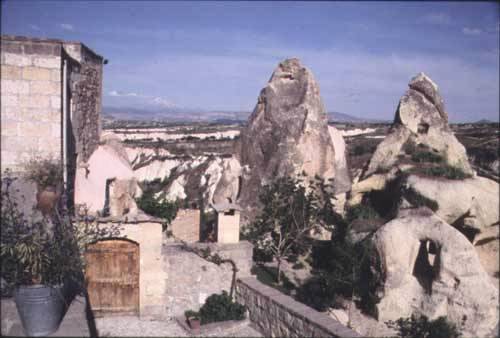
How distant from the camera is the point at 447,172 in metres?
14.8

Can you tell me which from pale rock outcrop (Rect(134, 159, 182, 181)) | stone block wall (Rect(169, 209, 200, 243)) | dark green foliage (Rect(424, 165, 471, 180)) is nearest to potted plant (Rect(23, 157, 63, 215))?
stone block wall (Rect(169, 209, 200, 243))

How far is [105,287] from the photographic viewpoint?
956cm

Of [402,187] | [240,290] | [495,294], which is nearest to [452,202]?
[402,187]

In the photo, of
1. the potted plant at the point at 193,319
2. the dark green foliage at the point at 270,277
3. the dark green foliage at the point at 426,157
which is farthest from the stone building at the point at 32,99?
the dark green foliage at the point at 426,157

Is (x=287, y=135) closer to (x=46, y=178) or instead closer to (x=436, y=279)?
(x=436, y=279)

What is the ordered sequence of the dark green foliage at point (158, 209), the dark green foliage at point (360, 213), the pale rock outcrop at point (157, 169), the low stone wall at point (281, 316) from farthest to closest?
the pale rock outcrop at point (157, 169)
the dark green foliage at point (360, 213)
the dark green foliage at point (158, 209)
the low stone wall at point (281, 316)

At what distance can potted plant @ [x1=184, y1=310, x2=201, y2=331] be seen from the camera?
9031 millimetres

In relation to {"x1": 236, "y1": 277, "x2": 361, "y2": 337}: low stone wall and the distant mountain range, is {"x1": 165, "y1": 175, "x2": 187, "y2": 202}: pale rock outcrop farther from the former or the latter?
{"x1": 236, "y1": 277, "x2": 361, "y2": 337}: low stone wall

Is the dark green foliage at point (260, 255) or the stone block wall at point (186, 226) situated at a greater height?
the stone block wall at point (186, 226)

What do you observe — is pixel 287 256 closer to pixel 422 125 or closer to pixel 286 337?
pixel 286 337

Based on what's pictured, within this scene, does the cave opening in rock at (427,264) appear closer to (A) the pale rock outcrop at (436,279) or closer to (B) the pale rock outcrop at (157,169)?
(A) the pale rock outcrop at (436,279)

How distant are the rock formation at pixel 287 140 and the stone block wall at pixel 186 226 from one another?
5673 mm

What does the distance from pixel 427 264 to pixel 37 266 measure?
10295mm

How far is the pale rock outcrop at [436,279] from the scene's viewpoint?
1151cm
